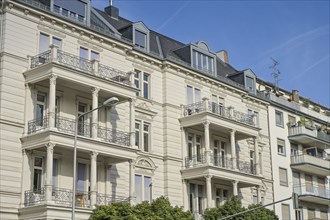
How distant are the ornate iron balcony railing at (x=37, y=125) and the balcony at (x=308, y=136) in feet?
85.6

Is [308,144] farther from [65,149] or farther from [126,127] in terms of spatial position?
[65,149]

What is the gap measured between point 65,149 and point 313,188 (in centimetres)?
2709

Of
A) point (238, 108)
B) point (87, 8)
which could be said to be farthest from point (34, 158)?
point (238, 108)

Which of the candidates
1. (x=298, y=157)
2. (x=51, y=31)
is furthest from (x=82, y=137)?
(x=298, y=157)

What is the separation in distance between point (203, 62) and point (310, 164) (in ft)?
46.7

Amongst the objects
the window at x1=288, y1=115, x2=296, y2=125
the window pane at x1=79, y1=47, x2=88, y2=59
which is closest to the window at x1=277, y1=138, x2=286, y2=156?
the window at x1=288, y1=115, x2=296, y2=125

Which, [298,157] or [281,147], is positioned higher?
[281,147]

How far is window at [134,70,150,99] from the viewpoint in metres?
37.4

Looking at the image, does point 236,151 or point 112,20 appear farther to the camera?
point 236,151

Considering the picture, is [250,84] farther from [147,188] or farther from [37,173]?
[37,173]

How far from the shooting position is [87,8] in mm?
34531

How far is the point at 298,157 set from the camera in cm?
4981

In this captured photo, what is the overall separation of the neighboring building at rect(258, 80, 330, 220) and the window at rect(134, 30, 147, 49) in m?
14.8

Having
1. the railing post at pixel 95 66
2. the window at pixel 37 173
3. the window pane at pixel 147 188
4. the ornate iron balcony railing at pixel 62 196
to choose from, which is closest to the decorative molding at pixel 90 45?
the railing post at pixel 95 66
